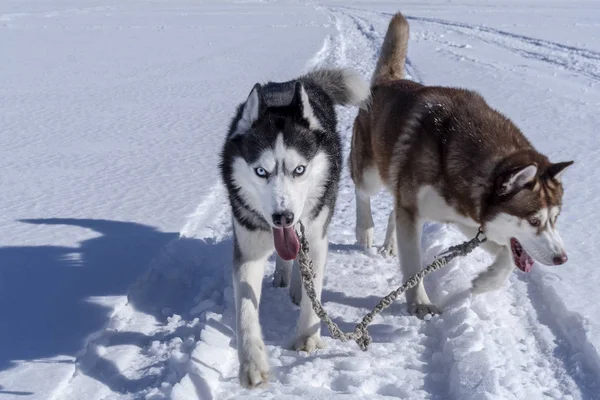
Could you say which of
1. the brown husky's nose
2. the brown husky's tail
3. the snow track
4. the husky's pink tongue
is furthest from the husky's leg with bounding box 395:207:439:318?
the brown husky's tail

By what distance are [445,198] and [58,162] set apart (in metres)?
4.02

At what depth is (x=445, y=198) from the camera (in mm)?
3156

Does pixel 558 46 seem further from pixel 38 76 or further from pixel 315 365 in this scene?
pixel 315 365

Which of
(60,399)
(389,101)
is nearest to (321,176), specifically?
(389,101)

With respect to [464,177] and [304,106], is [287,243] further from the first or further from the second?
[464,177]

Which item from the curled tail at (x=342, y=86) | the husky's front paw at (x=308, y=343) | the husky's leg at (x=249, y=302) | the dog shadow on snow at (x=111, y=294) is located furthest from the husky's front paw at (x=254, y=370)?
the curled tail at (x=342, y=86)

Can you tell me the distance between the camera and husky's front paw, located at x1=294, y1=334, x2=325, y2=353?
2850mm

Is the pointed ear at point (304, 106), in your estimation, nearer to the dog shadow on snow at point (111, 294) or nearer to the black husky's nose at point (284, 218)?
the black husky's nose at point (284, 218)

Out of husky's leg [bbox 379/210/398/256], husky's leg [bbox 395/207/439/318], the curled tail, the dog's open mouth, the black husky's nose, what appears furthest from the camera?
husky's leg [bbox 379/210/398/256]

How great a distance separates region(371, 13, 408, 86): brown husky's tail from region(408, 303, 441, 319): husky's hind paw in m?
1.84

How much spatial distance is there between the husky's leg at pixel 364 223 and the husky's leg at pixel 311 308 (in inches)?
45.8

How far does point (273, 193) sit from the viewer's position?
2.52 m

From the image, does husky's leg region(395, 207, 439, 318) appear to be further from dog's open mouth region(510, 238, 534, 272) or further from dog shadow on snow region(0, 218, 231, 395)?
dog shadow on snow region(0, 218, 231, 395)

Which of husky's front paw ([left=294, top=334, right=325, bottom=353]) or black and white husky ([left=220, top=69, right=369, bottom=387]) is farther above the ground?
black and white husky ([left=220, top=69, right=369, bottom=387])
